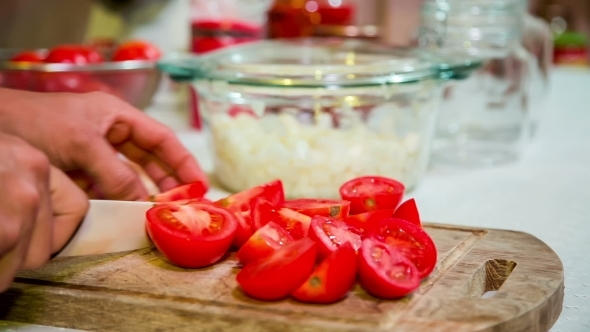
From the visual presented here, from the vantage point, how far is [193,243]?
84cm

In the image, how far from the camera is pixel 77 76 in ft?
4.98

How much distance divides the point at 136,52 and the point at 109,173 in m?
0.79

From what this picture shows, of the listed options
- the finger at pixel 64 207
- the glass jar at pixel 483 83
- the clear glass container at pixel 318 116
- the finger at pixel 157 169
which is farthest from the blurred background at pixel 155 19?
the finger at pixel 64 207

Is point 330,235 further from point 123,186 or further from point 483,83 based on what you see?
point 483,83

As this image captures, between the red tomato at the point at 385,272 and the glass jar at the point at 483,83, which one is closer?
the red tomato at the point at 385,272

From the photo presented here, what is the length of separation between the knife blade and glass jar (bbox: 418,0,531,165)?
0.90 meters

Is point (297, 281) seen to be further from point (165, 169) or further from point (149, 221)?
point (165, 169)

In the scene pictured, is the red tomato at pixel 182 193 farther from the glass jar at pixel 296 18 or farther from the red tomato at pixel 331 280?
the glass jar at pixel 296 18

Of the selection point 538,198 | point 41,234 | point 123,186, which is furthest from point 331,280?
point 538,198

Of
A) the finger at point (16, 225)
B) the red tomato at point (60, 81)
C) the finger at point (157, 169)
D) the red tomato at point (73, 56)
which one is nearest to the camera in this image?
the finger at point (16, 225)

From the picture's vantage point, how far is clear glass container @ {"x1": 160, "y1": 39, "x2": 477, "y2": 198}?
120 cm

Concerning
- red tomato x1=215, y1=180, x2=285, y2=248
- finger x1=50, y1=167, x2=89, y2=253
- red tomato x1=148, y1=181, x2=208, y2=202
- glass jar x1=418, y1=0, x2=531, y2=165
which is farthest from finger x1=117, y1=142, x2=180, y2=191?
glass jar x1=418, y1=0, x2=531, y2=165

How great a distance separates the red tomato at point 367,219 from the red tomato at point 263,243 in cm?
11

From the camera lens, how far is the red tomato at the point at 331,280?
74 centimetres
